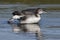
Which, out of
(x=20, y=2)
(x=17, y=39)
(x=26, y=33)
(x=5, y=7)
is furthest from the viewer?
(x=20, y=2)

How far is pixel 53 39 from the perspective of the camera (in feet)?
29.1

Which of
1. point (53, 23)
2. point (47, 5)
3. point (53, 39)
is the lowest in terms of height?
point (53, 39)

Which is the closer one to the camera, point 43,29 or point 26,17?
point 43,29

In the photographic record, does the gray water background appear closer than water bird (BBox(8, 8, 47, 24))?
Yes

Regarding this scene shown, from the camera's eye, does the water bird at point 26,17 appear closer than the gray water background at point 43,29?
No

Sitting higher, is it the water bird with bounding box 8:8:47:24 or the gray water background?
the water bird with bounding box 8:8:47:24

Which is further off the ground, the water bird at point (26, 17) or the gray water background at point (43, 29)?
the water bird at point (26, 17)

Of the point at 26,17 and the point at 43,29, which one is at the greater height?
the point at 26,17

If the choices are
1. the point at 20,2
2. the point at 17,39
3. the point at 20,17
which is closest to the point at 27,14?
the point at 20,17

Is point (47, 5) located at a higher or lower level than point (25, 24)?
higher

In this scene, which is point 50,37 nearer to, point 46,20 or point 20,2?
point 46,20

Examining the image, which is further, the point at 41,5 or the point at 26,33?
the point at 41,5

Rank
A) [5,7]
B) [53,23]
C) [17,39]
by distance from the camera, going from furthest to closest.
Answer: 1. [5,7]
2. [53,23]
3. [17,39]

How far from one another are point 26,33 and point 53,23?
1697 millimetres
